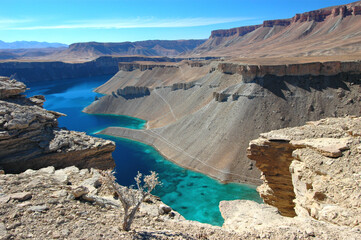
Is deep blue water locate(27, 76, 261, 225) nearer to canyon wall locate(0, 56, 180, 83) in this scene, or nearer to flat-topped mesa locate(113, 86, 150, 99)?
flat-topped mesa locate(113, 86, 150, 99)

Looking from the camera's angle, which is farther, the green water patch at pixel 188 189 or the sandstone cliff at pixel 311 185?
the green water patch at pixel 188 189

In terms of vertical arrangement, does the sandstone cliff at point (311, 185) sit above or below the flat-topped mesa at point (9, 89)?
below

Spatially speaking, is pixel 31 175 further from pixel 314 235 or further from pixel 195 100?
pixel 195 100

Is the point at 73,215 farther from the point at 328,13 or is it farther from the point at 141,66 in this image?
the point at 328,13

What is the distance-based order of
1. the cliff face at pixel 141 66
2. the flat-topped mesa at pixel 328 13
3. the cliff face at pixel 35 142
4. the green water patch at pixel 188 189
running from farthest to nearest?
the flat-topped mesa at pixel 328 13
the cliff face at pixel 141 66
the green water patch at pixel 188 189
the cliff face at pixel 35 142

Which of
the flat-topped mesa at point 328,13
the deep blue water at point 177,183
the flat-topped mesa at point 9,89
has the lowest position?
the deep blue water at point 177,183

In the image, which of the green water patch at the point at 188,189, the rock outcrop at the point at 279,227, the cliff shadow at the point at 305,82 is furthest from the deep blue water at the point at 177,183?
the cliff shadow at the point at 305,82

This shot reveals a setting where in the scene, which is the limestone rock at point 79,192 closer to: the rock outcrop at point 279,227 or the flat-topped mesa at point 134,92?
the rock outcrop at point 279,227
